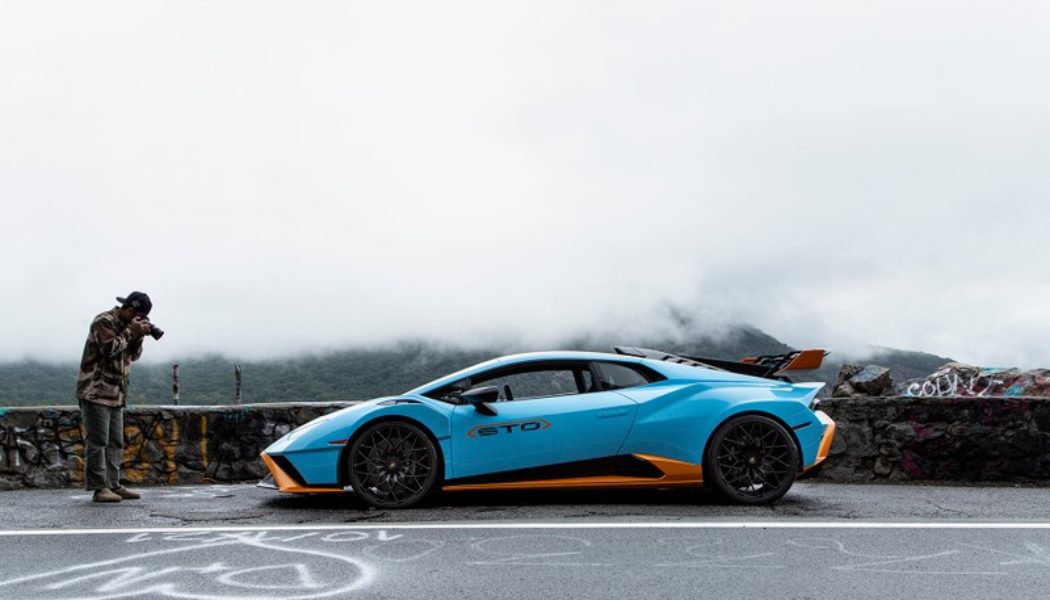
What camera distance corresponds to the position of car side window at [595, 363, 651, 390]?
7.49m

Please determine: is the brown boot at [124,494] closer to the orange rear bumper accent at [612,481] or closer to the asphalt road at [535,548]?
the asphalt road at [535,548]

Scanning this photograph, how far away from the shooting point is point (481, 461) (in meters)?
7.16

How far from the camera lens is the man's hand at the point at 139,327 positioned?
814 centimetres

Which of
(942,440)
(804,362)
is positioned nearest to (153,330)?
(804,362)

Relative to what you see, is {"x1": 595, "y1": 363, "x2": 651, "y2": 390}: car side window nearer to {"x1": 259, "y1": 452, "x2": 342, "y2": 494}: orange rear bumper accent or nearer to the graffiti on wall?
{"x1": 259, "y1": 452, "x2": 342, "y2": 494}: orange rear bumper accent

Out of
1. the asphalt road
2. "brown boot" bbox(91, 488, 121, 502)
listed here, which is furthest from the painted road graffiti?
"brown boot" bbox(91, 488, 121, 502)

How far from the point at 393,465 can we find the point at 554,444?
3.88 ft

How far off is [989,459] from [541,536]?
18.5ft

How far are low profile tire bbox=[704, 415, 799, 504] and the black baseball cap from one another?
4.71 meters

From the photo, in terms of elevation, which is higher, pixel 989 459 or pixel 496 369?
pixel 496 369

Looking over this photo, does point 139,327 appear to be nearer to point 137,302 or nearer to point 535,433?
point 137,302

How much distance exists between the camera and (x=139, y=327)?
8.14 metres

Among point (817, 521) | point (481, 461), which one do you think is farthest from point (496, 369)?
point (817, 521)

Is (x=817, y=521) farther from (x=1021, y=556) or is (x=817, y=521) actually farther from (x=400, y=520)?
(x=400, y=520)
